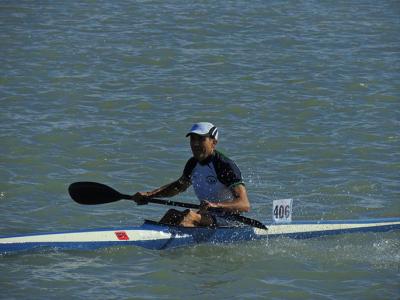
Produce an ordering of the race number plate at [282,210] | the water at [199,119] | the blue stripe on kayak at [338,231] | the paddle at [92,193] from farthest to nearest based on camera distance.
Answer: the blue stripe on kayak at [338,231] → the paddle at [92,193] → the race number plate at [282,210] → the water at [199,119]

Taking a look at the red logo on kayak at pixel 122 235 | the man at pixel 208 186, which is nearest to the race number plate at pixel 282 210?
the man at pixel 208 186

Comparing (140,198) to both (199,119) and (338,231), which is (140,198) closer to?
(338,231)

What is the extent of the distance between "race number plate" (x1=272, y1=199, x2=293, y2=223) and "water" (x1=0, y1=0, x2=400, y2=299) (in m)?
0.25

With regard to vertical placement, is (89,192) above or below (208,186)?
below

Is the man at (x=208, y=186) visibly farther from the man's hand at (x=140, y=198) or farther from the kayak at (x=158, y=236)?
the kayak at (x=158, y=236)

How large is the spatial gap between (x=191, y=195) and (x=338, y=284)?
10.4 ft

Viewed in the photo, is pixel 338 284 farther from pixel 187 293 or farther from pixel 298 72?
pixel 298 72

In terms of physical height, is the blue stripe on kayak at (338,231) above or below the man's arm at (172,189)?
below

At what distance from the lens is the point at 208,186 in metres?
9.18

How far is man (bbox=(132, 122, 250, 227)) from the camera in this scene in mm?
8867

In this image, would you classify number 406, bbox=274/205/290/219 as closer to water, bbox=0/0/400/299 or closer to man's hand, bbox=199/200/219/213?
water, bbox=0/0/400/299

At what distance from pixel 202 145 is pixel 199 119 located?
5.29 m

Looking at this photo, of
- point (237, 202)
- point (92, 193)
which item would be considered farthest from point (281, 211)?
point (92, 193)

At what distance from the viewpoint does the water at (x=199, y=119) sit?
8609mm
